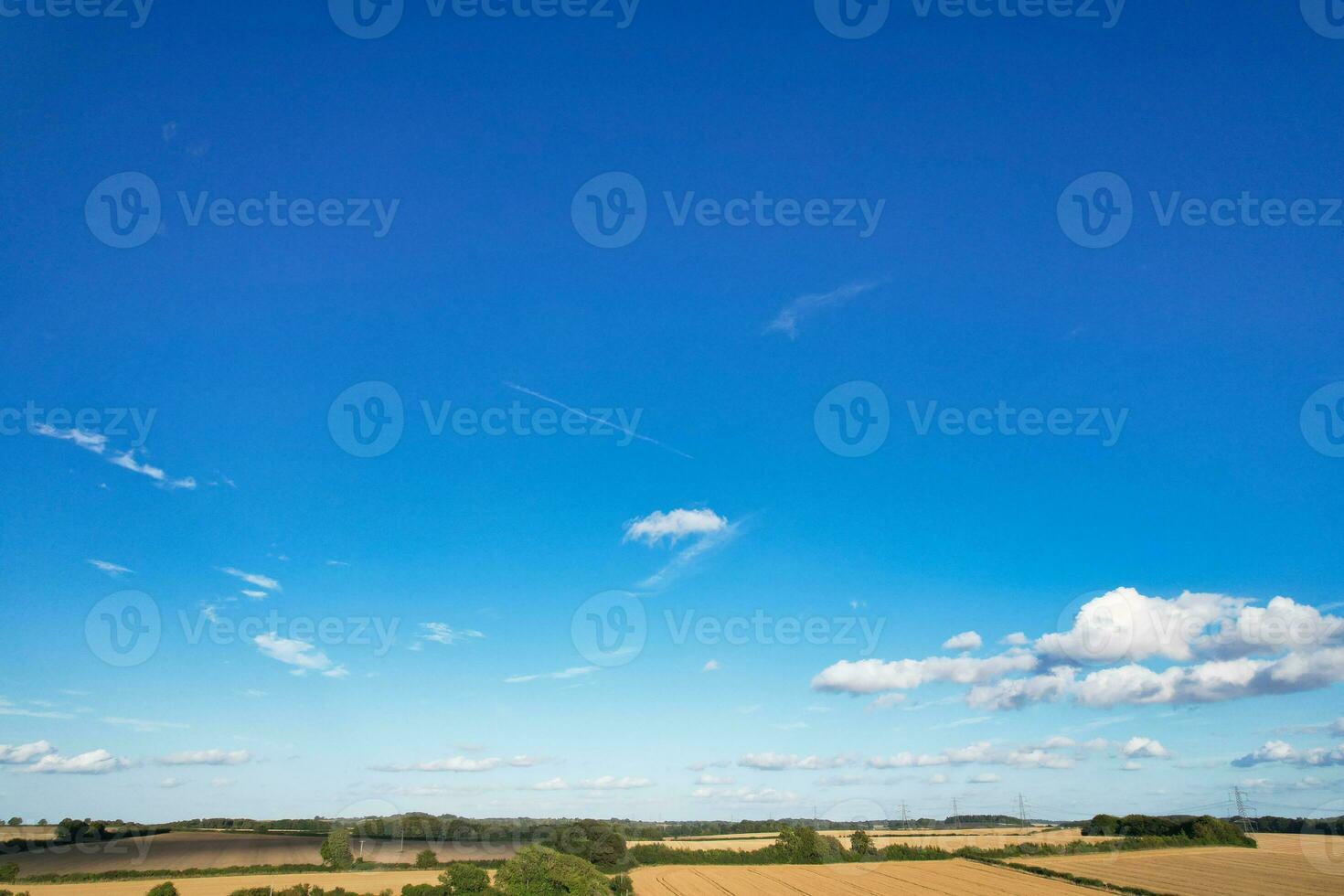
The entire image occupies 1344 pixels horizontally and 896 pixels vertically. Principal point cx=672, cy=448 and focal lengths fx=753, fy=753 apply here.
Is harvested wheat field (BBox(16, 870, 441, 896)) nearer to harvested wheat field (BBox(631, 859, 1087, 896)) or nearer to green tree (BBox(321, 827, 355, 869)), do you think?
green tree (BBox(321, 827, 355, 869))

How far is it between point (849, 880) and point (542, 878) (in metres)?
41.3

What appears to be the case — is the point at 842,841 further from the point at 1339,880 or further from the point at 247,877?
the point at 247,877

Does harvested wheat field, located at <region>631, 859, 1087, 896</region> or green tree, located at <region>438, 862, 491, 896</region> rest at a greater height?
green tree, located at <region>438, 862, 491, 896</region>

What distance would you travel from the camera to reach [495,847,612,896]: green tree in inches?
2450

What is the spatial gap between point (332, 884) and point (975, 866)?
258 feet

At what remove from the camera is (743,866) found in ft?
345

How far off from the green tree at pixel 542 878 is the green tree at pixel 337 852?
166 ft

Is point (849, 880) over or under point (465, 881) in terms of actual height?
under

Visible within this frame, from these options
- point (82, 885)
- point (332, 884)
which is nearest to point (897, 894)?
point (332, 884)

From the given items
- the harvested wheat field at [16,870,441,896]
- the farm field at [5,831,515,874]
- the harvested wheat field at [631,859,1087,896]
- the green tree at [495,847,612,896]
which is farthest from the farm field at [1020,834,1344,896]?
the farm field at [5,831,515,874]

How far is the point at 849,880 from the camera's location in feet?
283

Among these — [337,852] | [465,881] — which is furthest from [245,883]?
[465,881]

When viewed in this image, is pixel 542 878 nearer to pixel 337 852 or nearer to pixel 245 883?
pixel 245 883

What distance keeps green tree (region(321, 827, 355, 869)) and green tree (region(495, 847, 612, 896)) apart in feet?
166
